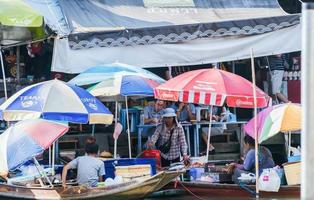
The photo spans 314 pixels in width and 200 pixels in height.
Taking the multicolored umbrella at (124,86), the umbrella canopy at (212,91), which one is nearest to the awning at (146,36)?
the multicolored umbrella at (124,86)

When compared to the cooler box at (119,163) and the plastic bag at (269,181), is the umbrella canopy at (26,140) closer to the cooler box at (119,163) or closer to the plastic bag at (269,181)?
the cooler box at (119,163)

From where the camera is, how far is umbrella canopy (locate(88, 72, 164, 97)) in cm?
963

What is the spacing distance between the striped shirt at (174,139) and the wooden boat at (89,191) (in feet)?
6.97

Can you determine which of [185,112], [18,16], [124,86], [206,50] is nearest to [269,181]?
[124,86]

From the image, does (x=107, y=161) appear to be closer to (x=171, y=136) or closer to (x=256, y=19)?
(x=171, y=136)

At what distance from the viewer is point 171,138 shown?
34.8 ft

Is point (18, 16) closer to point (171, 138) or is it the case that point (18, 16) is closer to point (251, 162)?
point (171, 138)

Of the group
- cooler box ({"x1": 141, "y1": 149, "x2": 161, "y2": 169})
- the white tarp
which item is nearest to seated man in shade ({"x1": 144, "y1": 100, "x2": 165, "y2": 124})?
the white tarp

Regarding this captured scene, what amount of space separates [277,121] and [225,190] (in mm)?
1357

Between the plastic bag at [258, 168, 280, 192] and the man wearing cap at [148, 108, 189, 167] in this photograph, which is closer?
the plastic bag at [258, 168, 280, 192]

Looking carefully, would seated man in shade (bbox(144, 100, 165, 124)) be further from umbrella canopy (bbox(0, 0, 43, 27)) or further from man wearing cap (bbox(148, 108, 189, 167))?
umbrella canopy (bbox(0, 0, 43, 27))

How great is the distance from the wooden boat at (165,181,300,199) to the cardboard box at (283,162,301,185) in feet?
0.50

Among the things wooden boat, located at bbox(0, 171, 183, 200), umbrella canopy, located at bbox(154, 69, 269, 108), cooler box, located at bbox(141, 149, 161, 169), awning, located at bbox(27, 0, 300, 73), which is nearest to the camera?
wooden boat, located at bbox(0, 171, 183, 200)

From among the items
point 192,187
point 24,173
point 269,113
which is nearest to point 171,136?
point 192,187
